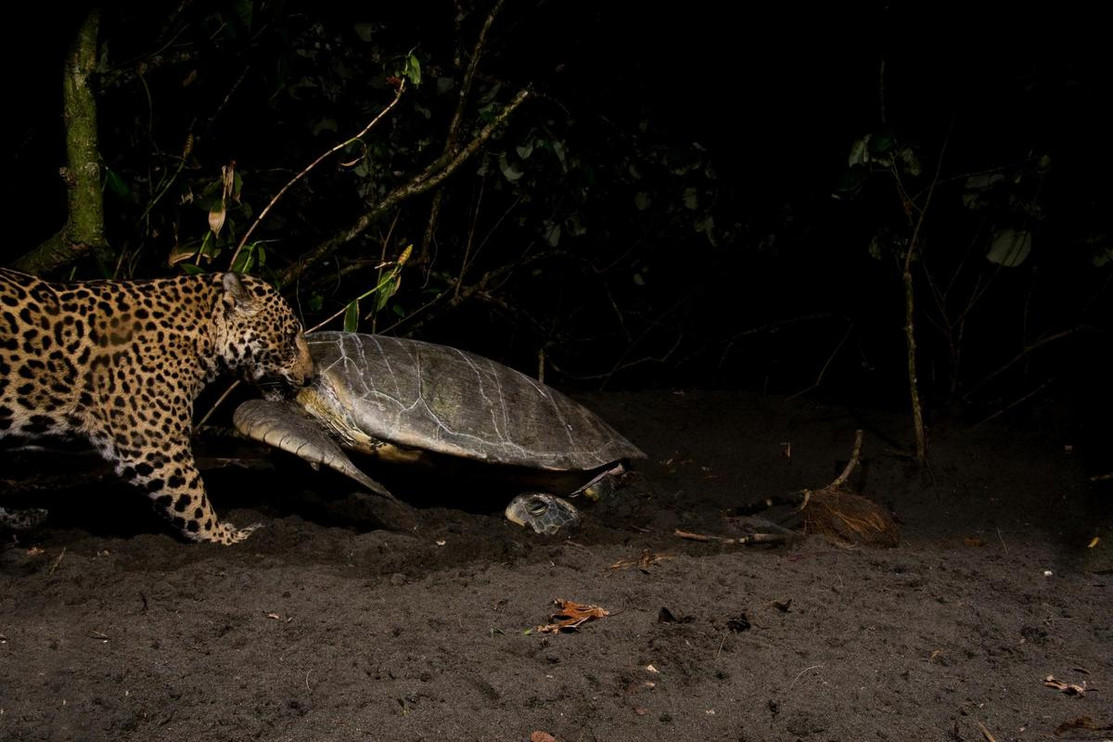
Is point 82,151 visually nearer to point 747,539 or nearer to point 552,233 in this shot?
point 552,233

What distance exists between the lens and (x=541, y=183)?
667cm

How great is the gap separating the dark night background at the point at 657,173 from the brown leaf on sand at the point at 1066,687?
125 inches

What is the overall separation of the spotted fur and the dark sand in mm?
318

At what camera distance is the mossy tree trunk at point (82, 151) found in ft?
14.3

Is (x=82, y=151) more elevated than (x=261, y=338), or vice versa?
(x=82, y=151)

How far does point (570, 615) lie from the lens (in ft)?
10.8

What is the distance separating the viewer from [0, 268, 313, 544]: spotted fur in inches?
143

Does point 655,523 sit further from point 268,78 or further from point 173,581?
point 268,78

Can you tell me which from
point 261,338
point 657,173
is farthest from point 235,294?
point 657,173

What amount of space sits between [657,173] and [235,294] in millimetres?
3804

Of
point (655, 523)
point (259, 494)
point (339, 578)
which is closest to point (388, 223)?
point (259, 494)

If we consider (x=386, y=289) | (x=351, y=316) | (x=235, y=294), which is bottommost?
(x=351, y=316)

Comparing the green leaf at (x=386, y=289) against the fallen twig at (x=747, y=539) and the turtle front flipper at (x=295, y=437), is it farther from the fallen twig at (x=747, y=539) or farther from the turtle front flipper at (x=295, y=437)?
the fallen twig at (x=747, y=539)

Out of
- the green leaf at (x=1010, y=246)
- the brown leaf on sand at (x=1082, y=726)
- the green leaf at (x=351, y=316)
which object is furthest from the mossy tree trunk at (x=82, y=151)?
the green leaf at (x=1010, y=246)
